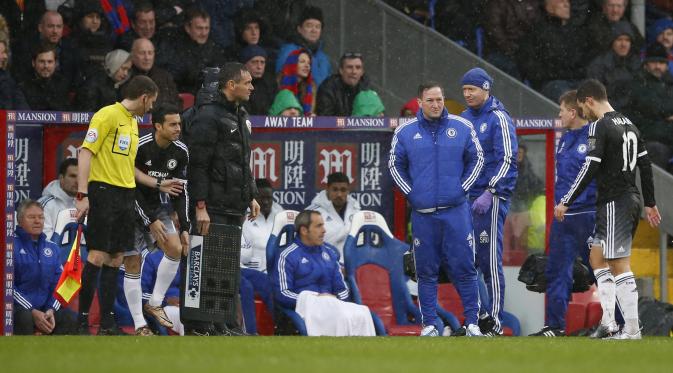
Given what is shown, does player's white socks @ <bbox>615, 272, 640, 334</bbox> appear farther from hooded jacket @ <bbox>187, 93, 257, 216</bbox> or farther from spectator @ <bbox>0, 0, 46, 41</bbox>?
spectator @ <bbox>0, 0, 46, 41</bbox>

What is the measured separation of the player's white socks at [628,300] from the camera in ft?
38.2

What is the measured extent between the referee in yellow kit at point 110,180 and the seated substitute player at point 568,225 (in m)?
3.71

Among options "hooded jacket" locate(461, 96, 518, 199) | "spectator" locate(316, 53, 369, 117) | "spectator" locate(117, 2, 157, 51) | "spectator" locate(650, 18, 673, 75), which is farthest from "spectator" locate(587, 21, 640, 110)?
"spectator" locate(117, 2, 157, 51)

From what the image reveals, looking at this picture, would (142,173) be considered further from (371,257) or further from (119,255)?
(371,257)

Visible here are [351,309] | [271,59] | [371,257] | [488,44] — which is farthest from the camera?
[488,44]

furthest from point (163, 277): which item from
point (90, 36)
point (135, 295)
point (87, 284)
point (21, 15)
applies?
point (21, 15)

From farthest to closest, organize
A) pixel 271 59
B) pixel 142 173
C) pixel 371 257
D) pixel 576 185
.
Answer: pixel 271 59, pixel 371 257, pixel 142 173, pixel 576 185

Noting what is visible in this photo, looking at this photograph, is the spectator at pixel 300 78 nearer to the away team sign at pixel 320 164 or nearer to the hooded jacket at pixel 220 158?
the away team sign at pixel 320 164

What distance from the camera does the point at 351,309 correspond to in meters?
14.2

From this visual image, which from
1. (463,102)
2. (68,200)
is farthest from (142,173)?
(463,102)

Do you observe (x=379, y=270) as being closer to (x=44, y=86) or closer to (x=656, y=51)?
(x=44, y=86)

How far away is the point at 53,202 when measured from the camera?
560 inches

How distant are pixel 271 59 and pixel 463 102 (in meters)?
2.42

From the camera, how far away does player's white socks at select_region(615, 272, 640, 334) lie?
11.6 meters
